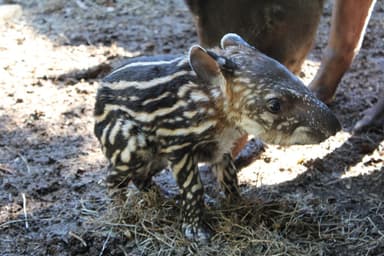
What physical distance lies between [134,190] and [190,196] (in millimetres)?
458

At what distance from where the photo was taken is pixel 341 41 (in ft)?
15.2

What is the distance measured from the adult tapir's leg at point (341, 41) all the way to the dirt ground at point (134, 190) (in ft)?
0.66

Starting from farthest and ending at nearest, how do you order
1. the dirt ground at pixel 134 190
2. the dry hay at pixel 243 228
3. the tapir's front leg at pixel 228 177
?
the tapir's front leg at pixel 228 177 → the dirt ground at pixel 134 190 → the dry hay at pixel 243 228

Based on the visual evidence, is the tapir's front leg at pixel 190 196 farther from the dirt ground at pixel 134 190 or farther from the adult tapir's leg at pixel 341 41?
the adult tapir's leg at pixel 341 41

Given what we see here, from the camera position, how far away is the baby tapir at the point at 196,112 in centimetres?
284

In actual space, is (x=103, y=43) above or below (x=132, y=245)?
below

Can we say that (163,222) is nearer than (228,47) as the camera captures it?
No

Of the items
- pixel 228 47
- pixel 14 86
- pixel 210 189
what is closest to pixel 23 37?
pixel 14 86

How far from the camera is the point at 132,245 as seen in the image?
3.22 meters

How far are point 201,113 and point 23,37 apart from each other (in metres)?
3.68

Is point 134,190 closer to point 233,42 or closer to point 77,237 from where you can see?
point 77,237

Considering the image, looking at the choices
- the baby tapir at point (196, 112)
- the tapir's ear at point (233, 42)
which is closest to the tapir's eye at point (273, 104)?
the baby tapir at point (196, 112)

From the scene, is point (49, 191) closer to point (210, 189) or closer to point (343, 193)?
point (210, 189)

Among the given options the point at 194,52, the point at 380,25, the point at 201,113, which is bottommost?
the point at 380,25
